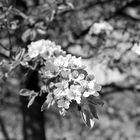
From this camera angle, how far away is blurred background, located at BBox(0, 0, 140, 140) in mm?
2191

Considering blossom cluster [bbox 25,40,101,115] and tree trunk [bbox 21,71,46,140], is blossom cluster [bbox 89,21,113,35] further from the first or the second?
blossom cluster [bbox 25,40,101,115]

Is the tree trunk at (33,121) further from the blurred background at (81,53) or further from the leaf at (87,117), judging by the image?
the leaf at (87,117)

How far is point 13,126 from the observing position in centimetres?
468

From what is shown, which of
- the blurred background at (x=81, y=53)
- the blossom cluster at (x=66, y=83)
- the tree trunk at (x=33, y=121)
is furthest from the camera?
the tree trunk at (x=33, y=121)

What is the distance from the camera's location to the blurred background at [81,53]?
2.19 m

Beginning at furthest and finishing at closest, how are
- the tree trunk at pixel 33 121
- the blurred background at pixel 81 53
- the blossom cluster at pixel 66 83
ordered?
the tree trunk at pixel 33 121 → the blurred background at pixel 81 53 → the blossom cluster at pixel 66 83

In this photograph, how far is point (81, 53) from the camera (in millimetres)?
2846

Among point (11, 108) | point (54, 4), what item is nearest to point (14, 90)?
point (11, 108)

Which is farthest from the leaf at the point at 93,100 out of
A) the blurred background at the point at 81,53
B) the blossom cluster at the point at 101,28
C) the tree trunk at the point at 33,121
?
the tree trunk at the point at 33,121

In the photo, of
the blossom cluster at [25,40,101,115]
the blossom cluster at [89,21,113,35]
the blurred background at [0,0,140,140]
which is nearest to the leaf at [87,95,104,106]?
the blossom cluster at [25,40,101,115]

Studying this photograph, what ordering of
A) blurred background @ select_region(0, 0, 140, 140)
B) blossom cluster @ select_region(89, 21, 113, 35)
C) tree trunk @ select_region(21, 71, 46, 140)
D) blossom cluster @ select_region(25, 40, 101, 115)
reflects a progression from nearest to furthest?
1. blossom cluster @ select_region(25, 40, 101, 115)
2. blurred background @ select_region(0, 0, 140, 140)
3. blossom cluster @ select_region(89, 21, 113, 35)
4. tree trunk @ select_region(21, 71, 46, 140)

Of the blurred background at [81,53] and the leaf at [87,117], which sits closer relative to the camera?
the leaf at [87,117]

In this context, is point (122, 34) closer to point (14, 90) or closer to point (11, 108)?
point (14, 90)

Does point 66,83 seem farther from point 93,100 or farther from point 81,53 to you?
point 81,53
